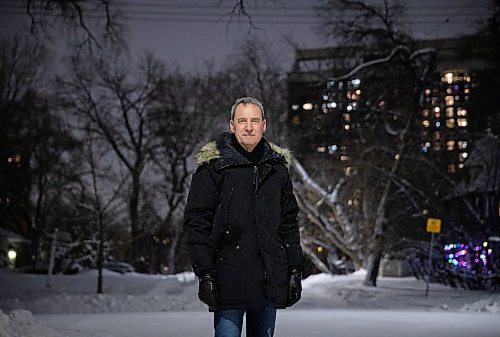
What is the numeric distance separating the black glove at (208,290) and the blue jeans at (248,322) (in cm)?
14

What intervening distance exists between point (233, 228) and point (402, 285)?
81.9 feet

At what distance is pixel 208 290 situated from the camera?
12.3ft

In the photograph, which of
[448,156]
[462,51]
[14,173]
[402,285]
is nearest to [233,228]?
[462,51]

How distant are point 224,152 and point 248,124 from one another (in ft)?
0.70

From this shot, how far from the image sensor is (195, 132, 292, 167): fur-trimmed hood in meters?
4.00

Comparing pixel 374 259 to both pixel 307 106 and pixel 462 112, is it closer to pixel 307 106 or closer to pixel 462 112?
pixel 307 106

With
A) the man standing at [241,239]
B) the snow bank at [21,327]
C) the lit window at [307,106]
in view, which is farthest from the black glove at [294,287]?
the lit window at [307,106]

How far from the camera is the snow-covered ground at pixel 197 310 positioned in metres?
10.2

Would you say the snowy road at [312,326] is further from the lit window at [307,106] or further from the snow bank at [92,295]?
the lit window at [307,106]

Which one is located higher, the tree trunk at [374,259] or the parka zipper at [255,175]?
the parka zipper at [255,175]

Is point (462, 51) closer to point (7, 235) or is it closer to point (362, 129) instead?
point (362, 129)

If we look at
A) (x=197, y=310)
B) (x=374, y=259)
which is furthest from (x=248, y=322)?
(x=374, y=259)

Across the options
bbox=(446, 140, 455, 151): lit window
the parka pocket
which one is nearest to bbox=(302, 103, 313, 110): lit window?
bbox=(446, 140, 455, 151): lit window

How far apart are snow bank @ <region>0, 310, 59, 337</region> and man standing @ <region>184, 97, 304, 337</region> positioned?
175 inches
